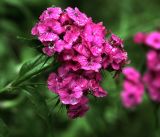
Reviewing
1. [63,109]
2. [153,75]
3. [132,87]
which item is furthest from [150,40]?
[63,109]

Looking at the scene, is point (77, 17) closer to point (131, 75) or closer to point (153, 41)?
point (153, 41)

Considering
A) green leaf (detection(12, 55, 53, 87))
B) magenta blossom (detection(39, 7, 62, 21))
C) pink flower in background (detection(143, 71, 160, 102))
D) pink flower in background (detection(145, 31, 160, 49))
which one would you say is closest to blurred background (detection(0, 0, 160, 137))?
pink flower in background (detection(143, 71, 160, 102))

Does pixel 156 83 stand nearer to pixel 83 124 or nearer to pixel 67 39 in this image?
pixel 83 124

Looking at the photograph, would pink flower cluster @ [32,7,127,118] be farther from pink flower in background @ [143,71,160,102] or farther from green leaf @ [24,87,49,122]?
pink flower in background @ [143,71,160,102]

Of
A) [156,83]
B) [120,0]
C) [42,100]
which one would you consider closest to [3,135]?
[42,100]

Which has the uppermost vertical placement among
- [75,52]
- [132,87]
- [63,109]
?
[75,52]

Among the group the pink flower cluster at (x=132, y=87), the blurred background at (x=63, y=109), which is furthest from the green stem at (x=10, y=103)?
the pink flower cluster at (x=132, y=87)
